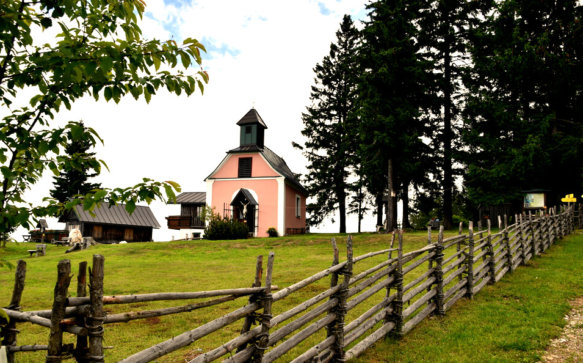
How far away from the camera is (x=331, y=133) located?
36.0 metres

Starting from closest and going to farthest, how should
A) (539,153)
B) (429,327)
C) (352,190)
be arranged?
(429,327) < (539,153) < (352,190)

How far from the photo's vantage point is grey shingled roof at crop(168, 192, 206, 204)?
36.3 meters

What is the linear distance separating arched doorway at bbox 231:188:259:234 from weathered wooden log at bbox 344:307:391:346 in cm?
2358

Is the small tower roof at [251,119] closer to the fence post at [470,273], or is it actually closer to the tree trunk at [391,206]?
the tree trunk at [391,206]

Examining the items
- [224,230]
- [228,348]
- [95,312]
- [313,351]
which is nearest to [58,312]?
[95,312]

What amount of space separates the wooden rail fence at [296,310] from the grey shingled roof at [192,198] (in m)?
25.1

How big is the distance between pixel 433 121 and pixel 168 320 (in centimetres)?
2492

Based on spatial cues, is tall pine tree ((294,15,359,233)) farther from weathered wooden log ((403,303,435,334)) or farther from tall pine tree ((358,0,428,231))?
weathered wooden log ((403,303,435,334))

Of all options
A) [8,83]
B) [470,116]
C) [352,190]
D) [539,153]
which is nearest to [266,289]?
[8,83]

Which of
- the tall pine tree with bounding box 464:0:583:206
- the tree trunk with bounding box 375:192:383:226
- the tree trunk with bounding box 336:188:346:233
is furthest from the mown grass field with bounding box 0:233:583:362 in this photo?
the tree trunk with bounding box 336:188:346:233

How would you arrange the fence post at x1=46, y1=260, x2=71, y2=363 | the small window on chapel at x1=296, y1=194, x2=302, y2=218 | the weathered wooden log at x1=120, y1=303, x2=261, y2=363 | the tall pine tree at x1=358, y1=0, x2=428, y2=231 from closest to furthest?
the fence post at x1=46, y1=260, x2=71, y2=363
the weathered wooden log at x1=120, y1=303, x2=261, y2=363
the tall pine tree at x1=358, y1=0, x2=428, y2=231
the small window on chapel at x1=296, y1=194, x2=302, y2=218

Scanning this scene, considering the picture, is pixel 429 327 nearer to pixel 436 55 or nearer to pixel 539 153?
pixel 539 153

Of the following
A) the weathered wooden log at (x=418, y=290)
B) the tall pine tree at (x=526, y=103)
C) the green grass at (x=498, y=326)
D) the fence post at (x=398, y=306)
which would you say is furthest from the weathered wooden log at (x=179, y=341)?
the tall pine tree at (x=526, y=103)

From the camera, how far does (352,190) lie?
112 ft
